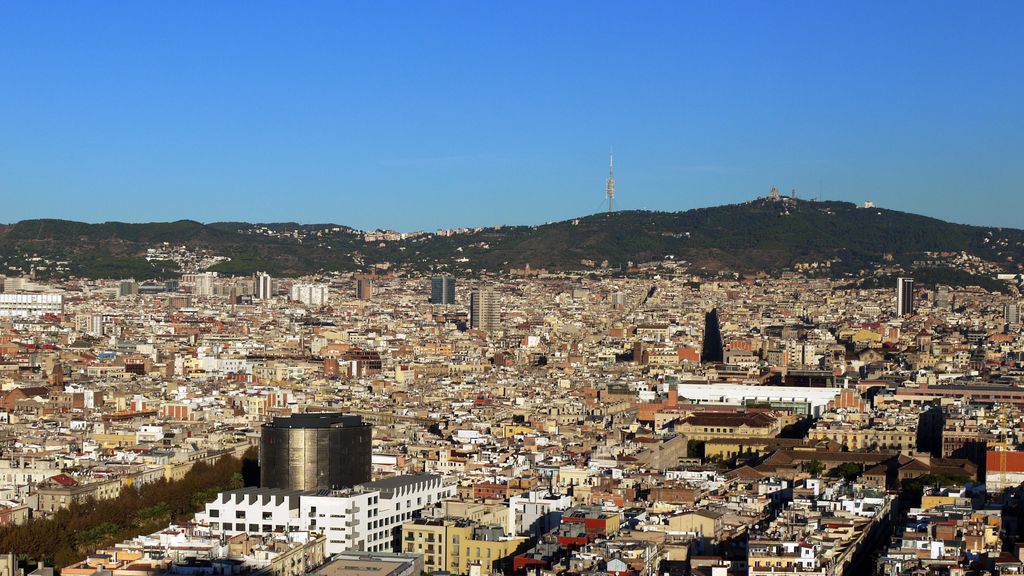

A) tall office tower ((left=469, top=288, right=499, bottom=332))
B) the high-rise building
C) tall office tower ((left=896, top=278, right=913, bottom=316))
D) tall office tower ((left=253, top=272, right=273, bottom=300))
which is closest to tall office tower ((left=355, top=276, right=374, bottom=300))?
the high-rise building

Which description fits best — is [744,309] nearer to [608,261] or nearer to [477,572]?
[608,261]

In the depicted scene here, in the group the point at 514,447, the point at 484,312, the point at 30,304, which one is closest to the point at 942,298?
the point at 484,312

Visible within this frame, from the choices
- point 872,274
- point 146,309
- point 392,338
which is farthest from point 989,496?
point 872,274

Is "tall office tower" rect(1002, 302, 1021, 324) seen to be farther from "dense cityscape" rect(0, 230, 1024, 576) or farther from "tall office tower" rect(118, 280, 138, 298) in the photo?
"tall office tower" rect(118, 280, 138, 298)

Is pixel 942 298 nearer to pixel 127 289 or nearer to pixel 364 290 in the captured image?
pixel 364 290

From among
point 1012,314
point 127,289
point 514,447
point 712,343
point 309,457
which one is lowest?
point 514,447

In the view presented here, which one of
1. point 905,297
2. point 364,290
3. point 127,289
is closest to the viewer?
point 905,297
